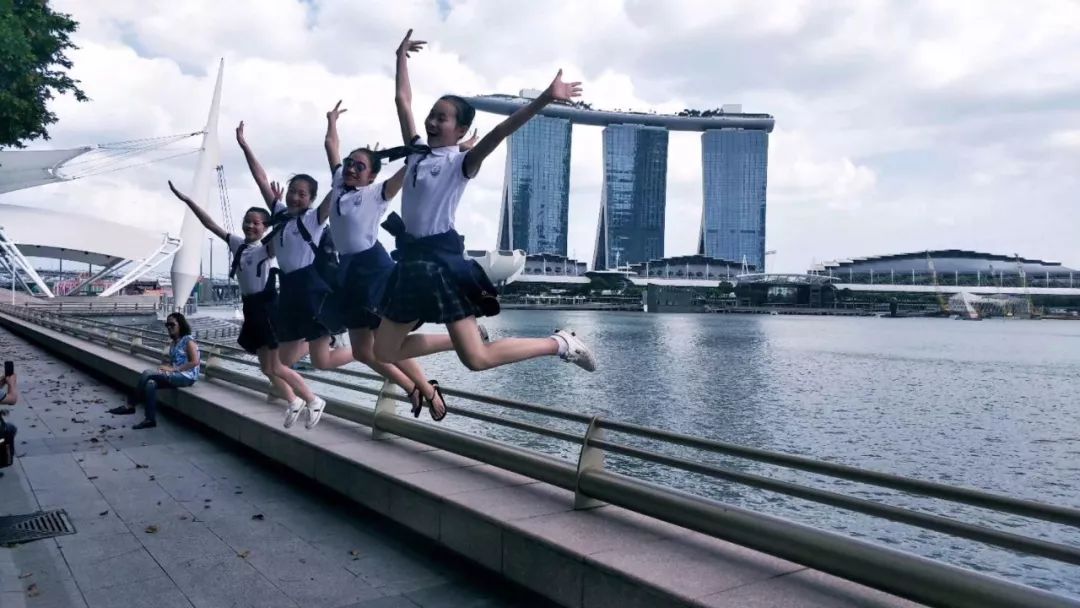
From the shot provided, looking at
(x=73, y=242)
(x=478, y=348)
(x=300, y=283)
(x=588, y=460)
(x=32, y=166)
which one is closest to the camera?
(x=478, y=348)

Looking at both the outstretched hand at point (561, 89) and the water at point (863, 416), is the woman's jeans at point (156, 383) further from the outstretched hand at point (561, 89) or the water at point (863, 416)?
the water at point (863, 416)

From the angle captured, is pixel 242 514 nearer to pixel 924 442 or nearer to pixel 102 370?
pixel 102 370

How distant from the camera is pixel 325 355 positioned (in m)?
6.48

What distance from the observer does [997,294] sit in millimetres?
185875

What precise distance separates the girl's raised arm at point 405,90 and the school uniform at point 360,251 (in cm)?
42

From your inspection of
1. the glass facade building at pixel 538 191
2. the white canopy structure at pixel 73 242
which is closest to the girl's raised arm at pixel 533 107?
the white canopy structure at pixel 73 242

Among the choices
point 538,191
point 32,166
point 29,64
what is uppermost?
point 538,191

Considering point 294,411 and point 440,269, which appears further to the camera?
point 294,411

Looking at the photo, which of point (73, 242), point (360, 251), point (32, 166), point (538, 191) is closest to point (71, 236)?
point (73, 242)

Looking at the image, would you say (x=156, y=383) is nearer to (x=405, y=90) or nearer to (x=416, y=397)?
(x=416, y=397)

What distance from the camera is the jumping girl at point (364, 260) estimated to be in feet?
17.7

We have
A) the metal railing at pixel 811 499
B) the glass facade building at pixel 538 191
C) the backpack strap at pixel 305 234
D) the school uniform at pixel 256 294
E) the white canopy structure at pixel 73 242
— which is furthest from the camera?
the glass facade building at pixel 538 191

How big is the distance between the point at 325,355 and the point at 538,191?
158896mm

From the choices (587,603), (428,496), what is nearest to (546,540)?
(587,603)
